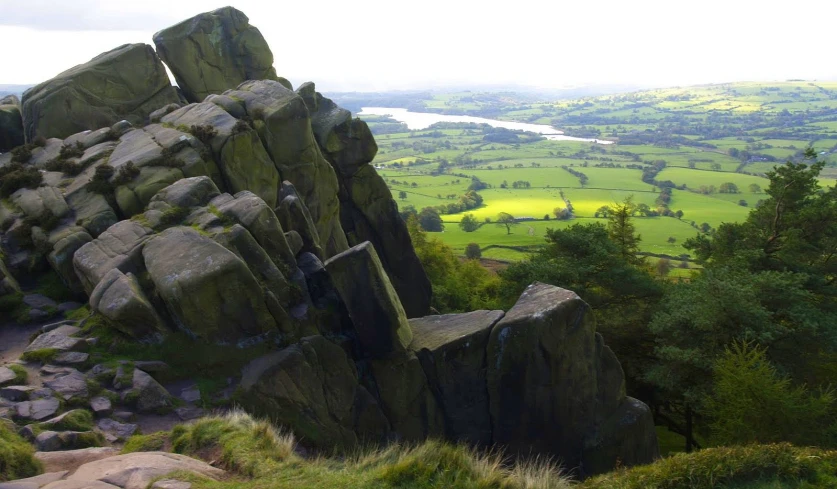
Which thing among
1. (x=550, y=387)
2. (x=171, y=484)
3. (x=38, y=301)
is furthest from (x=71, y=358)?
(x=550, y=387)

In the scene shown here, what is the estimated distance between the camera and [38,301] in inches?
938

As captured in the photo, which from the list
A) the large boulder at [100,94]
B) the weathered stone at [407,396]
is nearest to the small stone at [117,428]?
the weathered stone at [407,396]

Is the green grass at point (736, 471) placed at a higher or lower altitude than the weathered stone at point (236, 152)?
lower

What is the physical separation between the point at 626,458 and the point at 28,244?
1129 inches

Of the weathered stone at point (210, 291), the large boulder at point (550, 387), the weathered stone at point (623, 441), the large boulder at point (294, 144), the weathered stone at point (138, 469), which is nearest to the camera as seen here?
the weathered stone at point (138, 469)

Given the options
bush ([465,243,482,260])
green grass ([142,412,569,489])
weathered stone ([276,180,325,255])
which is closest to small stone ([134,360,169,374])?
green grass ([142,412,569,489])

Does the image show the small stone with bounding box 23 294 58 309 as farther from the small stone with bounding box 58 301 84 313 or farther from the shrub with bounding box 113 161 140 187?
the shrub with bounding box 113 161 140 187

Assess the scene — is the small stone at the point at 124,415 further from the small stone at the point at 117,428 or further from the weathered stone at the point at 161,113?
the weathered stone at the point at 161,113

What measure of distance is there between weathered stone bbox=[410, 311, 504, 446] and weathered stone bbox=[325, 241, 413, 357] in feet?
5.31

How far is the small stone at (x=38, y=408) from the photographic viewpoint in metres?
15.7

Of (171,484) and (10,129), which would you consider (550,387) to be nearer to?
(171,484)

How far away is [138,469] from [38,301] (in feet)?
51.0

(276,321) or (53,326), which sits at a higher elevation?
(276,321)

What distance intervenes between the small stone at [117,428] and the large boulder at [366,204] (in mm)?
29346
